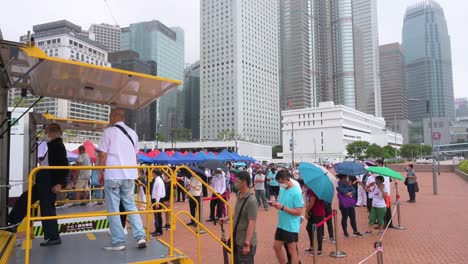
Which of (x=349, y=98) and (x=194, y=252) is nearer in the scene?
(x=194, y=252)

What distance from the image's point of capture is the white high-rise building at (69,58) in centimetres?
1894

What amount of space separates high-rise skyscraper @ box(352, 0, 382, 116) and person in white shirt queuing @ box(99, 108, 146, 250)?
166 meters

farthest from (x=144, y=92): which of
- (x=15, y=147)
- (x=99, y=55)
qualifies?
(x=99, y=55)

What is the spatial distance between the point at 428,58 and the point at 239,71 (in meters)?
83.9

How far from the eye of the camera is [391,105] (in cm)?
16862

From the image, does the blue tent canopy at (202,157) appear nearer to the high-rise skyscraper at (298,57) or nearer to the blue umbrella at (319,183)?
the blue umbrella at (319,183)

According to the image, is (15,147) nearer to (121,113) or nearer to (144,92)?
(144,92)

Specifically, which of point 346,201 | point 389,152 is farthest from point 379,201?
point 389,152

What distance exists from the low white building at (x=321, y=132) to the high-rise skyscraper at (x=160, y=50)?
49690 mm

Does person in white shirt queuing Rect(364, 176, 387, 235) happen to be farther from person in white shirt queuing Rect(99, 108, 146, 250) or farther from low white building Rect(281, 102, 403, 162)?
low white building Rect(281, 102, 403, 162)

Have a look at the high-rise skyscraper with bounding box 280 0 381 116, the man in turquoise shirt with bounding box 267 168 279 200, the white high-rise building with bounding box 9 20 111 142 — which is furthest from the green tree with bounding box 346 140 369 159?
the man in turquoise shirt with bounding box 267 168 279 200

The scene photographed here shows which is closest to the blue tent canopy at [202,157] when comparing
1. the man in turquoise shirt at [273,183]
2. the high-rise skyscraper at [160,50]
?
the man in turquoise shirt at [273,183]

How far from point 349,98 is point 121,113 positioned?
534 ft

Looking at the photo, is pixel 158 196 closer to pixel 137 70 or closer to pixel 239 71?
pixel 137 70
